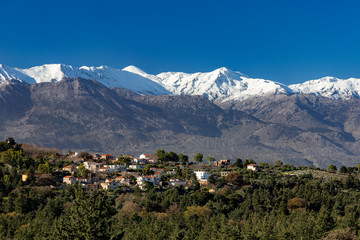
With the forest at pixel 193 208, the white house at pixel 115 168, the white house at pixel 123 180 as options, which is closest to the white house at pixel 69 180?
the forest at pixel 193 208

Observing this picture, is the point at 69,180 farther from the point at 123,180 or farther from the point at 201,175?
the point at 201,175

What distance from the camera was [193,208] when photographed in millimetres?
99750

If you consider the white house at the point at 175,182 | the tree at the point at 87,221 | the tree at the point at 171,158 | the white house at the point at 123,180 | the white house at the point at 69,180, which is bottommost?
the white house at the point at 69,180

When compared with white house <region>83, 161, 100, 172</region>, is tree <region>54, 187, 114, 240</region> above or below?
above

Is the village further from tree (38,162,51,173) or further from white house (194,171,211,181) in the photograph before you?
tree (38,162,51,173)

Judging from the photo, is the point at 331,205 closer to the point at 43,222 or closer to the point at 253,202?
the point at 253,202

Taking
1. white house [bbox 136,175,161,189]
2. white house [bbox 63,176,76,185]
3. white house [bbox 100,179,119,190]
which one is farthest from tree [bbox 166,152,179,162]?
white house [bbox 63,176,76,185]

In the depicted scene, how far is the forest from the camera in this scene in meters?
69.6

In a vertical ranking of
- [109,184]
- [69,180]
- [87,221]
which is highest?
[87,221]

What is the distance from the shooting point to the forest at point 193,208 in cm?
6962

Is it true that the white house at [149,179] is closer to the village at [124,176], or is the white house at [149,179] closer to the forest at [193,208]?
the village at [124,176]

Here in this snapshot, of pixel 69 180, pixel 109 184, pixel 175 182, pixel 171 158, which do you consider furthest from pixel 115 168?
pixel 171 158

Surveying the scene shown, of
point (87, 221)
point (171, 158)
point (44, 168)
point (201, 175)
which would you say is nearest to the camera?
point (87, 221)

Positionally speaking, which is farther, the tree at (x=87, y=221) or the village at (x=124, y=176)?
the village at (x=124, y=176)
